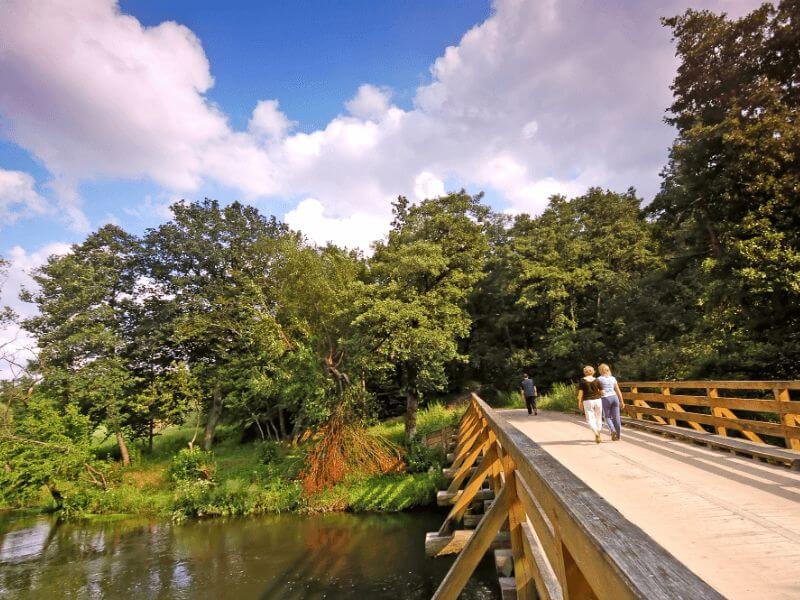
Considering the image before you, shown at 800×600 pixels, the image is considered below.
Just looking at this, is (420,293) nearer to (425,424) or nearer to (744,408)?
(425,424)

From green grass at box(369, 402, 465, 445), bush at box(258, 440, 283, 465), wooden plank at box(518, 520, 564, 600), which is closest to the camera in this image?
wooden plank at box(518, 520, 564, 600)

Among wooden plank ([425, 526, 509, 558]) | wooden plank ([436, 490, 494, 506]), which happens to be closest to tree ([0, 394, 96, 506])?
wooden plank ([436, 490, 494, 506])

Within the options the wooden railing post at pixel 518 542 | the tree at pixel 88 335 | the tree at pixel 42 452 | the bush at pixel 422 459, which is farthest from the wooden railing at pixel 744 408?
the tree at pixel 88 335

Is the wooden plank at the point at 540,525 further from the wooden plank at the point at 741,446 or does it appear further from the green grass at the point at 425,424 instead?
the green grass at the point at 425,424

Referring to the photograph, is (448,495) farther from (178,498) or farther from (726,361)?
(178,498)

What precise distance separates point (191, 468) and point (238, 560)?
10.4m

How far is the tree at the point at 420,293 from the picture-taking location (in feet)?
62.9

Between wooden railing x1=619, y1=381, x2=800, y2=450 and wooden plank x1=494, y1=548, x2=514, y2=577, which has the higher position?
wooden railing x1=619, y1=381, x2=800, y2=450

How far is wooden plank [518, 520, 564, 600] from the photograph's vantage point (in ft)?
9.23

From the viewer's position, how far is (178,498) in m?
19.6

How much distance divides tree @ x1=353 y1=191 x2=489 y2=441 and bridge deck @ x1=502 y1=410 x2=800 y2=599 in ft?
37.1

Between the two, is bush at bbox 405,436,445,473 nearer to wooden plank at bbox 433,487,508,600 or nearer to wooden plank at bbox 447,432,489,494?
wooden plank at bbox 447,432,489,494

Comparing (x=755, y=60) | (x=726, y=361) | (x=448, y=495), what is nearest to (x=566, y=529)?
Answer: (x=448, y=495)

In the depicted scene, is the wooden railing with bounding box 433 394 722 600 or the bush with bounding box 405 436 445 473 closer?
the wooden railing with bounding box 433 394 722 600
